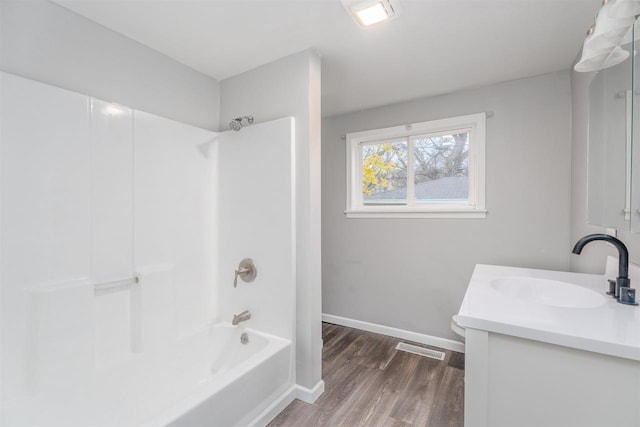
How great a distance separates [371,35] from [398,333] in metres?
2.58

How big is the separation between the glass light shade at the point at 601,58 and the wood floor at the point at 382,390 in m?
2.02

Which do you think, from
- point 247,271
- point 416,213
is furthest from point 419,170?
point 247,271

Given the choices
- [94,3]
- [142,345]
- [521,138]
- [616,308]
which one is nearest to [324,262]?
[142,345]

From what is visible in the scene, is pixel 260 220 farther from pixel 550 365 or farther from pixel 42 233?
pixel 550 365

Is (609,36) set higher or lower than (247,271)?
higher

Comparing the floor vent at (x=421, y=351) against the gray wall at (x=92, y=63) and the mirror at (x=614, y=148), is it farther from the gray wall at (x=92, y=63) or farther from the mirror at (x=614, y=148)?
the gray wall at (x=92, y=63)

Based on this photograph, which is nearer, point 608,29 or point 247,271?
point 608,29

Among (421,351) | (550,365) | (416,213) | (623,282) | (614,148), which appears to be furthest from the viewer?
(416,213)

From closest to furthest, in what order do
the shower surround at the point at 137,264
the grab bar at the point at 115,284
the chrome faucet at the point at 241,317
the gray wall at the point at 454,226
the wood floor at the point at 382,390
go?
the shower surround at the point at 137,264
the grab bar at the point at 115,284
the wood floor at the point at 382,390
the chrome faucet at the point at 241,317
the gray wall at the point at 454,226

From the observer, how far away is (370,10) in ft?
4.85

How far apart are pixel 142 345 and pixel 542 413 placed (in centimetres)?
202

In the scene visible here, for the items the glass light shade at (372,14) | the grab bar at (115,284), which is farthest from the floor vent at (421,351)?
the glass light shade at (372,14)

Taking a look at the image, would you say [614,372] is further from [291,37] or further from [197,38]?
[197,38]

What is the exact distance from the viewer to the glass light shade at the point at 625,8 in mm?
1073
